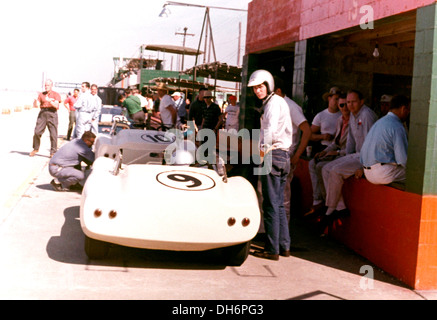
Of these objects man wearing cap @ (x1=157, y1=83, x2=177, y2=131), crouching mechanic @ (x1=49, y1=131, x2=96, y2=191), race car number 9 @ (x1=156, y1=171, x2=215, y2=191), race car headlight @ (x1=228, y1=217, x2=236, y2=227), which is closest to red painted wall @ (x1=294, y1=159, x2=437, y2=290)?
race car headlight @ (x1=228, y1=217, x2=236, y2=227)

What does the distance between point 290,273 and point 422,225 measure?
140cm

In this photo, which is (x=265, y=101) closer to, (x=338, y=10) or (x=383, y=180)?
(x=383, y=180)

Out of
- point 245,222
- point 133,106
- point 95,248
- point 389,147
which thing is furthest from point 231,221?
point 133,106

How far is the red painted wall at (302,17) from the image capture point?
7.24 m

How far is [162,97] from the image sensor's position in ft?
46.5

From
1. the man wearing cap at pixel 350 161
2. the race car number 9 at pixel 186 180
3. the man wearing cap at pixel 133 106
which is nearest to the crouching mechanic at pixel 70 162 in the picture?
the race car number 9 at pixel 186 180

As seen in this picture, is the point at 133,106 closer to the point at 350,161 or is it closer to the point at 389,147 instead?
the point at 350,161

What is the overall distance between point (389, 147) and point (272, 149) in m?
1.29

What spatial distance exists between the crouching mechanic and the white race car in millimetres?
3786

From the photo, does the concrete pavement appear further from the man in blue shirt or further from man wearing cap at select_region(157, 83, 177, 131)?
man wearing cap at select_region(157, 83, 177, 131)

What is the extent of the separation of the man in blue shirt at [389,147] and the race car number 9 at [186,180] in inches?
73.9
